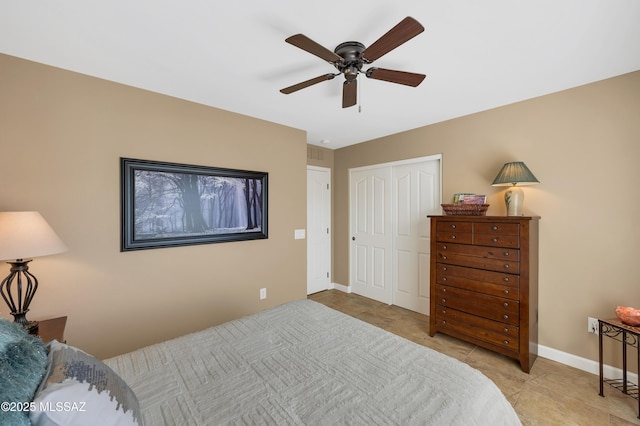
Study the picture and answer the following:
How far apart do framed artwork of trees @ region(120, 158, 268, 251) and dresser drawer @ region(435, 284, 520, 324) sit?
214 cm

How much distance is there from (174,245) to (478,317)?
9.95 feet

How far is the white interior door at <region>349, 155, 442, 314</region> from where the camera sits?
11.3ft

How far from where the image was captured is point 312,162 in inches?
170

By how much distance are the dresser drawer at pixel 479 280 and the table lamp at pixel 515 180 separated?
63 centimetres

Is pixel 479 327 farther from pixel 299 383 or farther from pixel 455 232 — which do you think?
pixel 299 383

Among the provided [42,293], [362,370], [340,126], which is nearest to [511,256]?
[362,370]

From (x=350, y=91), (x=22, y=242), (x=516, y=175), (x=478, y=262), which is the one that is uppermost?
(x=350, y=91)

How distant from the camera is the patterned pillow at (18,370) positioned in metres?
0.58

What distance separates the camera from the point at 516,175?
2.44 metres

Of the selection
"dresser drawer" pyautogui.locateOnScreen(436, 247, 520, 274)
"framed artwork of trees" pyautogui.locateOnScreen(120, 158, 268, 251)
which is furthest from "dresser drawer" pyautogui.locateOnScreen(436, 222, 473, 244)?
"framed artwork of trees" pyautogui.locateOnScreen(120, 158, 268, 251)

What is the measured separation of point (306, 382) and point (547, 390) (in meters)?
2.16

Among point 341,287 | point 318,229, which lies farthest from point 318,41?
point 341,287

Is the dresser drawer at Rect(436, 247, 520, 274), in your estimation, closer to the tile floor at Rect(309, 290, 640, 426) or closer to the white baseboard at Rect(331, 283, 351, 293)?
the tile floor at Rect(309, 290, 640, 426)

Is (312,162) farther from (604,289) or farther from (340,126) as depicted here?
(604,289)
